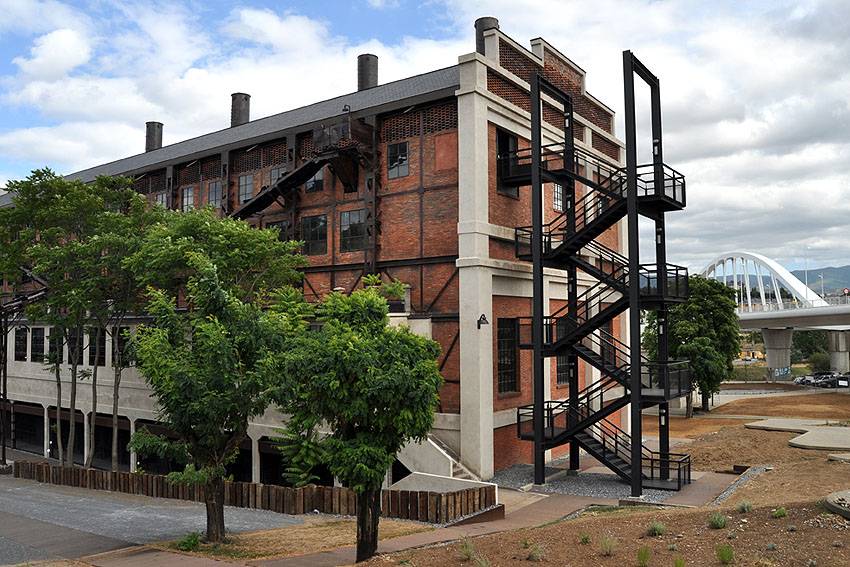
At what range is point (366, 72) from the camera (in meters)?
37.0

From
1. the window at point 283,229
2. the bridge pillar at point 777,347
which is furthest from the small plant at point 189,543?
the bridge pillar at point 777,347

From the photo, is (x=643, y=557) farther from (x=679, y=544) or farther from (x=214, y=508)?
(x=214, y=508)

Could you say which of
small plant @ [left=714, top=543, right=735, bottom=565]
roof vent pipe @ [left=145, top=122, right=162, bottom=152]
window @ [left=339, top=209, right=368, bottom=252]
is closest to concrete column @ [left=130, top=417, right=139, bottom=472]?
window @ [left=339, top=209, right=368, bottom=252]

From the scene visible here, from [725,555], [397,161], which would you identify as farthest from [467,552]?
[397,161]

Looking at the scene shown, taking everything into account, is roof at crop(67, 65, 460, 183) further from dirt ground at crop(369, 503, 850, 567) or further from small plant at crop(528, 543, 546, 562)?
small plant at crop(528, 543, 546, 562)

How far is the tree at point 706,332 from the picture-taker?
5325cm

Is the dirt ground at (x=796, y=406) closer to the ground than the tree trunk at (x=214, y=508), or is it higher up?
closer to the ground

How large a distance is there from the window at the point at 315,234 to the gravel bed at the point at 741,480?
18.4 m

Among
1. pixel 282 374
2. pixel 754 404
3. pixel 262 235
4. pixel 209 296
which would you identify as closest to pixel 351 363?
pixel 282 374

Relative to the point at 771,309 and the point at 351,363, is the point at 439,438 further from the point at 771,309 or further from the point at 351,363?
the point at 771,309

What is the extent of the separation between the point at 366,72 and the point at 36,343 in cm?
3007

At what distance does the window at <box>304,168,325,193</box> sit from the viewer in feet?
103

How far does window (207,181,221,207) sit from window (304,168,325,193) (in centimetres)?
663

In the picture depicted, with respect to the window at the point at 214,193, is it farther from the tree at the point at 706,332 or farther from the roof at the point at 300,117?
the tree at the point at 706,332
